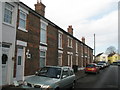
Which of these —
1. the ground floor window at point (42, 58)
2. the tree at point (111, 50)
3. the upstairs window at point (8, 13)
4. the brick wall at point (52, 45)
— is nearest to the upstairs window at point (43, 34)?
the brick wall at point (52, 45)

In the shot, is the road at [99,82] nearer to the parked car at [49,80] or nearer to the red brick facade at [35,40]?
the parked car at [49,80]

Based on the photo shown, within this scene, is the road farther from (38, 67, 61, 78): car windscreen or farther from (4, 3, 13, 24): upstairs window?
(4, 3, 13, 24): upstairs window

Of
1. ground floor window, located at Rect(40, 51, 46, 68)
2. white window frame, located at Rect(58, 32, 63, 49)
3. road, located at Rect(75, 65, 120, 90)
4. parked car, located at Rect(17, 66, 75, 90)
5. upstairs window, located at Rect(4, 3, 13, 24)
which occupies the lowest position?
road, located at Rect(75, 65, 120, 90)

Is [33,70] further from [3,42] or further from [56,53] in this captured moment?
[56,53]

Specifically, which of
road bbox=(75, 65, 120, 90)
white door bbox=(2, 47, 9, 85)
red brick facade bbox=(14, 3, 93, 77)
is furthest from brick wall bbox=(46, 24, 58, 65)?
white door bbox=(2, 47, 9, 85)

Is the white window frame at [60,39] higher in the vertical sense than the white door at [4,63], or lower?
higher

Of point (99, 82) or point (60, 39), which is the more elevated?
point (60, 39)

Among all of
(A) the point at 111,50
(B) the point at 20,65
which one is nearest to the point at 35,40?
(B) the point at 20,65

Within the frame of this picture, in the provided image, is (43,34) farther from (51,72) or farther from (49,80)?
(49,80)

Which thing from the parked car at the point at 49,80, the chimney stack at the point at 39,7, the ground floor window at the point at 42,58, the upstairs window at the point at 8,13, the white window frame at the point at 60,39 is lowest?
the parked car at the point at 49,80

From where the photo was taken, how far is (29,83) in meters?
7.64

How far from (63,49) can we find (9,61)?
40.2 ft

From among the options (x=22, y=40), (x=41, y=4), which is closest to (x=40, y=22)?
(x=41, y=4)

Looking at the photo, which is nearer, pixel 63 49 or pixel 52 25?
pixel 52 25
